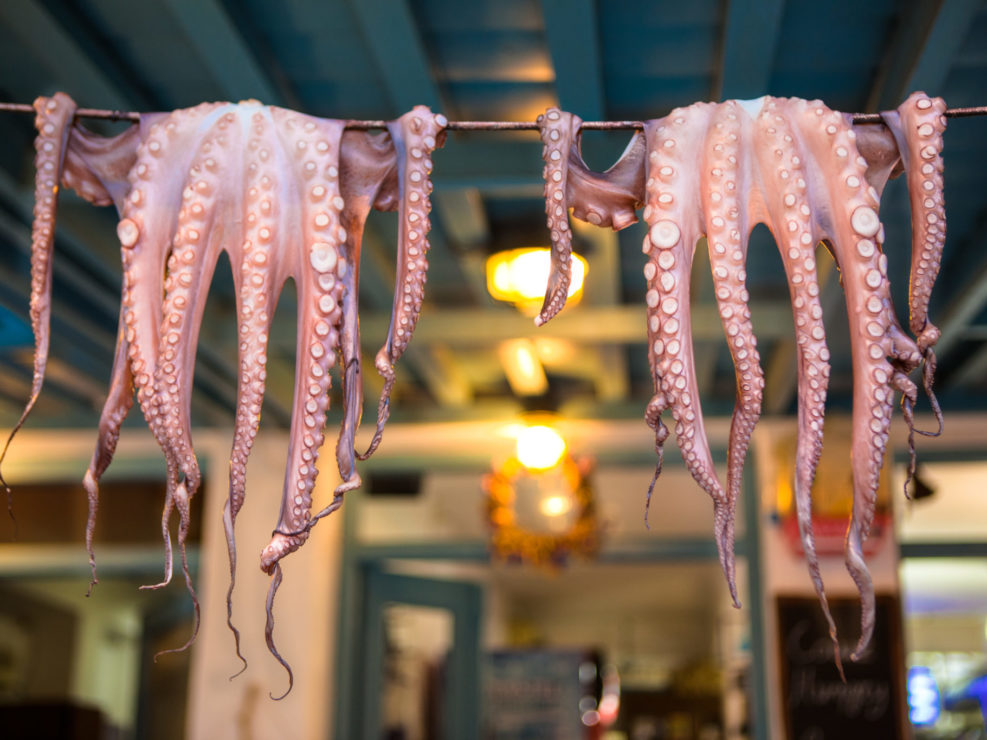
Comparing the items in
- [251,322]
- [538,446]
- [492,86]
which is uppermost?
[492,86]

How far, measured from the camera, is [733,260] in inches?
64.9

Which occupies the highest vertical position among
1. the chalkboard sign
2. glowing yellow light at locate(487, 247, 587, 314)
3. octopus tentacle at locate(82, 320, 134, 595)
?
glowing yellow light at locate(487, 247, 587, 314)

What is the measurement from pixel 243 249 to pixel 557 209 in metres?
0.50

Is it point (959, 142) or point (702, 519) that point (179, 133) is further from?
point (702, 519)

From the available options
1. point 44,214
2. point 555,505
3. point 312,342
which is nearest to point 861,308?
point 312,342

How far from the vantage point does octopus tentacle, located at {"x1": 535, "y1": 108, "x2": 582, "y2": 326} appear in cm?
168

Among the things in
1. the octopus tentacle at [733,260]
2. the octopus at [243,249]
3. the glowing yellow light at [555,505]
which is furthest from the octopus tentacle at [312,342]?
the glowing yellow light at [555,505]

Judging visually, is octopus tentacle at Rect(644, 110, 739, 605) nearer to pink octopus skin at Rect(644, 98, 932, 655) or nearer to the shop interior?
pink octopus skin at Rect(644, 98, 932, 655)

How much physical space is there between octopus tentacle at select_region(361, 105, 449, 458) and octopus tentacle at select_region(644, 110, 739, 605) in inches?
13.7

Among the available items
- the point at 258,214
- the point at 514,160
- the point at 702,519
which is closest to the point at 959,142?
the point at 514,160

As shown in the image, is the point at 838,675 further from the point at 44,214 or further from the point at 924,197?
the point at 44,214

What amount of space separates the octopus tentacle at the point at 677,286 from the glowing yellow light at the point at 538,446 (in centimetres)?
324

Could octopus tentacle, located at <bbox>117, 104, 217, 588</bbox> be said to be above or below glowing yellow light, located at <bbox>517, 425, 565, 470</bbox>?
below

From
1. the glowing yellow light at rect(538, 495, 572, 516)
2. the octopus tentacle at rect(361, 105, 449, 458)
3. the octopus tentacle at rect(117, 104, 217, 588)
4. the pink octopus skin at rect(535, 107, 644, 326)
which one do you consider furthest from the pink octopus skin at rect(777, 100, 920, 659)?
the glowing yellow light at rect(538, 495, 572, 516)
